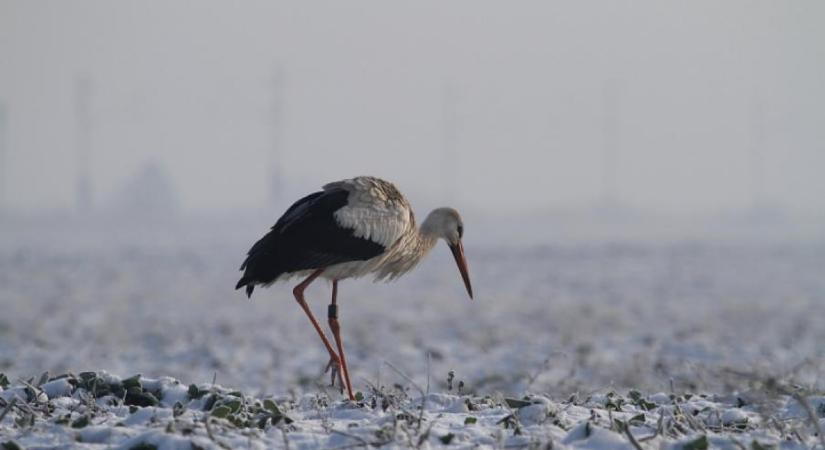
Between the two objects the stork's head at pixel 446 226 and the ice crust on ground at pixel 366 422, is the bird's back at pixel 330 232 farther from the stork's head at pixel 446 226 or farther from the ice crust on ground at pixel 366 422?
the ice crust on ground at pixel 366 422

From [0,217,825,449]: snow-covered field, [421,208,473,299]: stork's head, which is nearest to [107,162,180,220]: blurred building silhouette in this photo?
[0,217,825,449]: snow-covered field

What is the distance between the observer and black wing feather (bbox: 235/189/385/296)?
7289 mm

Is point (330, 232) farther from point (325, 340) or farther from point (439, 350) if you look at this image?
point (439, 350)

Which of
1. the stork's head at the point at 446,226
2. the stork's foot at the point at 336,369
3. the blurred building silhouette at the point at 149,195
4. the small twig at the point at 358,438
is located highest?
the stork's head at the point at 446,226

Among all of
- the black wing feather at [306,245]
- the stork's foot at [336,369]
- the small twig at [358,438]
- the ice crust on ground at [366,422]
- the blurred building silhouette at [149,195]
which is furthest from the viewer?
the blurred building silhouette at [149,195]

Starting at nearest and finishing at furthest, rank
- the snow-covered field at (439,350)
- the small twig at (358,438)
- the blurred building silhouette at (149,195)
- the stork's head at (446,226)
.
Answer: the small twig at (358,438) → the snow-covered field at (439,350) → the stork's head at (446,226) → the blurred building silhouette at (149,195)

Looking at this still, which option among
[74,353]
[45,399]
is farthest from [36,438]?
[74,353]

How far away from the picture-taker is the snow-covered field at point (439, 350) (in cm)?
509

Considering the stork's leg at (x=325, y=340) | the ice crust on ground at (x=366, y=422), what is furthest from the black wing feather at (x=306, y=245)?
the ice crust on ground at (x=366, y=422)

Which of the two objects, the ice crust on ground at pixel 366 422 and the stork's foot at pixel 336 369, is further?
the stork's foot at pixel 336 369

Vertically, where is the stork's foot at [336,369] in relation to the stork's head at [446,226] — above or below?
below

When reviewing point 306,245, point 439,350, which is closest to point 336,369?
point 306,245

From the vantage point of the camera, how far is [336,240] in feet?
24.6

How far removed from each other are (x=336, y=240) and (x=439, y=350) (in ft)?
19.5
